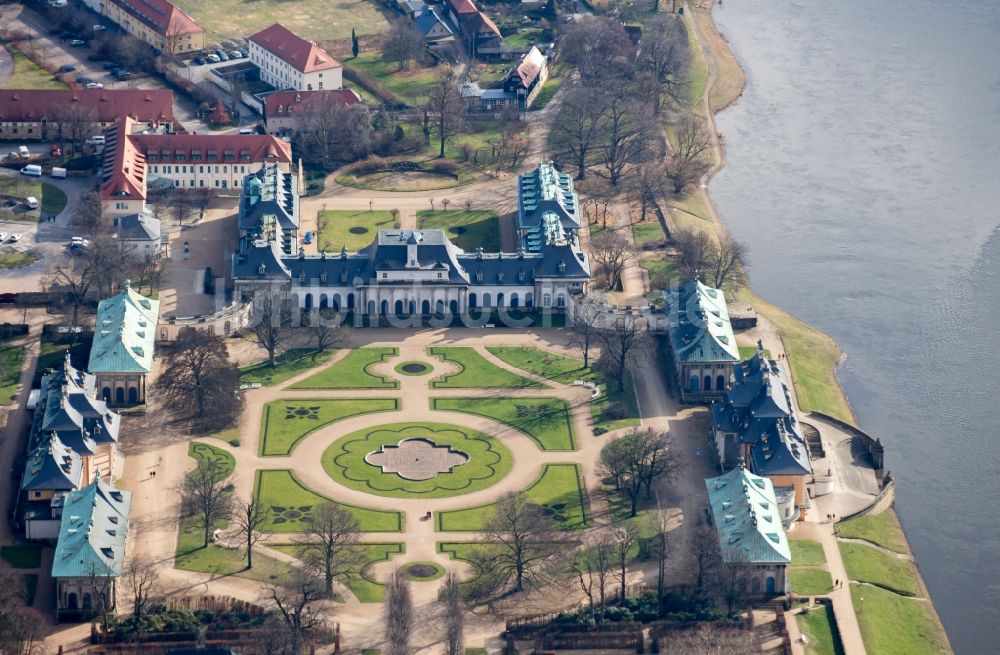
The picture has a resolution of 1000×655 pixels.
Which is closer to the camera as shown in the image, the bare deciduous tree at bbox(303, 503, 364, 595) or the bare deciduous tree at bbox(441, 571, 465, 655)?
the bare deciduous tree at bbox(441, 571, 465, 655)

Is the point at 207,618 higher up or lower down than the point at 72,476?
lower down

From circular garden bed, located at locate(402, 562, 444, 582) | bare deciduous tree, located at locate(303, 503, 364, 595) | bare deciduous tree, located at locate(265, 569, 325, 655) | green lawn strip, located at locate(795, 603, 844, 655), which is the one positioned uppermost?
bare deciduous tree, located at locate(303, 503, 364, 595)

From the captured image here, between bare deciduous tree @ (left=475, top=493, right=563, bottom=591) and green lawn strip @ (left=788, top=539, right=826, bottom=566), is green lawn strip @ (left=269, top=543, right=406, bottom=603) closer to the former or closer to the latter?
bare deciduous tree @ (left=475, top=493, right=563, bottom=591)

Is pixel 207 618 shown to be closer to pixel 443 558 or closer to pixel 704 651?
pixel 443 558

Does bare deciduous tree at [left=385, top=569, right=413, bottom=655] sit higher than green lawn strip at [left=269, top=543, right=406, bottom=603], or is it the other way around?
green lawn strip at [left=269, top=543, right=406, bottom=603]

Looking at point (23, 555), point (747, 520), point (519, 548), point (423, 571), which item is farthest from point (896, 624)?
point (23, 555)

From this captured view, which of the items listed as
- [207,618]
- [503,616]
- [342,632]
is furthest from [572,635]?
[207,618]

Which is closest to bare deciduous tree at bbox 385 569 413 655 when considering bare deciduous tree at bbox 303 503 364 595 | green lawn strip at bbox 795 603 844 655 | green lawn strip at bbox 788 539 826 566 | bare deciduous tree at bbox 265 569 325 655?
bare deciduous tree at bbox 303 503 364 595
